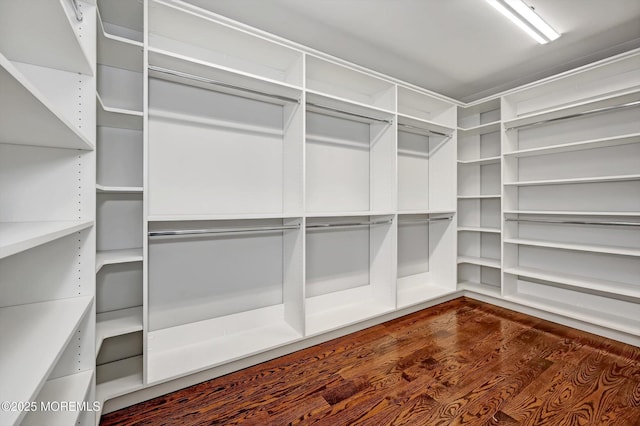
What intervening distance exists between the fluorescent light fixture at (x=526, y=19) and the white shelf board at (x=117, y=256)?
2.70 m

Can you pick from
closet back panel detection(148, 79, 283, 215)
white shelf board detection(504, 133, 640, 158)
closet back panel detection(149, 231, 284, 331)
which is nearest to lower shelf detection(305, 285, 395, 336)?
closet back panel detection(149, 231, 284, 331)

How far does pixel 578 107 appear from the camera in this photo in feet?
8.64

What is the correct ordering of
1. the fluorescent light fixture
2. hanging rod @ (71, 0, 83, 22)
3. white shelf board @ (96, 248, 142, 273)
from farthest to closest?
the fluorescent light fixture < white shelf board @ (96, 248, 142, 273) < hanging rod @ (71, 0, 83, 22)

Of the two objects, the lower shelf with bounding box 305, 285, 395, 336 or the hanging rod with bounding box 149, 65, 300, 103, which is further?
the lower shelf with bounding box 305, 285, 395, 336

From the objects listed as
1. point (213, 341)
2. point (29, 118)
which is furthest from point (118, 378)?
point (29, 118)

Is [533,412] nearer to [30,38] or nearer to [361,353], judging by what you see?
[361,353]

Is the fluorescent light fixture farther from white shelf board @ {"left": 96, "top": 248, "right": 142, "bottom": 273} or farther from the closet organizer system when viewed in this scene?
white shelf board @ {"left": 96, "top": 248, "right": 142, "bottom": 273}

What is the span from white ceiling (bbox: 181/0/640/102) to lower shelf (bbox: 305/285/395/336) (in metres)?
2.25

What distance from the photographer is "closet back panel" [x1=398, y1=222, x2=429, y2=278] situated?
335 centimetres

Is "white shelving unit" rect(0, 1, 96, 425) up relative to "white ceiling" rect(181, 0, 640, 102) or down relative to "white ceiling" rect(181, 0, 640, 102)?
down

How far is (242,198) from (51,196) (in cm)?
119

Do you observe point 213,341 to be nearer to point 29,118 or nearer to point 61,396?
point 61,396

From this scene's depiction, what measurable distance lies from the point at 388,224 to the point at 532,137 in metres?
1.90

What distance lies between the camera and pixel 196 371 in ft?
5.97
